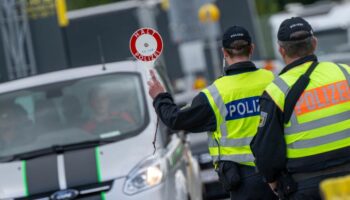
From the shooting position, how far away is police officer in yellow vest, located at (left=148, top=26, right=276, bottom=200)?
576cm

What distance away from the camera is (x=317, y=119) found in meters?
5.15

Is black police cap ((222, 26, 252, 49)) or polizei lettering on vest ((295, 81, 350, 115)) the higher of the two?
black police cap ((222, 26, 252, 49))

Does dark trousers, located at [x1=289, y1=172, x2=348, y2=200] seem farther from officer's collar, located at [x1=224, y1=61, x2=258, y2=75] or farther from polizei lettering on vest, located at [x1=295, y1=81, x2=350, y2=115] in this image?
officer's collar, located at [x1=224, y1=61, x2=258, y2=75]

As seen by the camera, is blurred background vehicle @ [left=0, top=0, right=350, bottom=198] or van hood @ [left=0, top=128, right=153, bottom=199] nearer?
van hood @ [left=0, top=128, right=153, bottom=199]

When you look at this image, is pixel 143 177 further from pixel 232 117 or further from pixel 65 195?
pixel 232 117

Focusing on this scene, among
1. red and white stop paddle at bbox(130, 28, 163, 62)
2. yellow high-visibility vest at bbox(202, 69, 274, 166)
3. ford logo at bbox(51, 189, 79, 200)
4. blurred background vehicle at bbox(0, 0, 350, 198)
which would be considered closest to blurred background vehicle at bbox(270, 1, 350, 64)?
blurred background vehicle at bbox(0, 0, 350, 198)

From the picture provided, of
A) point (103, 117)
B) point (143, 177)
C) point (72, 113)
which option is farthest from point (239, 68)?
point (72, 113)

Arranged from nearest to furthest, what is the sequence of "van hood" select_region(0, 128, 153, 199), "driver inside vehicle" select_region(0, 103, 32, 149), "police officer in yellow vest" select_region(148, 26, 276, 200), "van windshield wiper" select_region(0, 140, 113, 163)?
1. "police officer in yellow vest" select_region(148, 26, 276, 200)
2. "van hood" select_region(0, 128, 153, 199)
3. "van windshield wiper" select_region(0, 140, 113, 163)
4. "driver inside vehicle" select_region(0, 103, 32, 149)

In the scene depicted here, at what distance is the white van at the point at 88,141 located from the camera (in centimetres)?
722

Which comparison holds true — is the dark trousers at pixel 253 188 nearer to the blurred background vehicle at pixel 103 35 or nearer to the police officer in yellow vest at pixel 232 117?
the police officer in yellow vest at pixel 232 117

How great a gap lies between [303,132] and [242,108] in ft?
2.47

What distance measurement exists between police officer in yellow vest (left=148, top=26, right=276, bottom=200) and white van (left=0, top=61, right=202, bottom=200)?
1.43m

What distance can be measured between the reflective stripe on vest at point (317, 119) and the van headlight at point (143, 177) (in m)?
2.21

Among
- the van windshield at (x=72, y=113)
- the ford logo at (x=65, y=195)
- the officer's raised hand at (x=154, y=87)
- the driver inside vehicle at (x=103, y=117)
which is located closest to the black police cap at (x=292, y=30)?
the officer's raised hand at (x=154, y=87)
